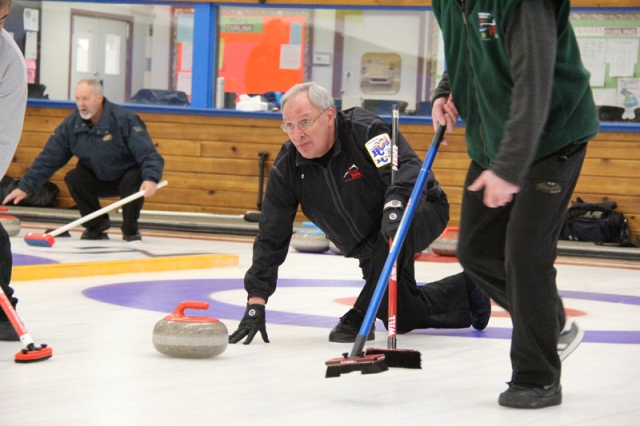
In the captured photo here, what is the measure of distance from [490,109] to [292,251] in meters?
5.38

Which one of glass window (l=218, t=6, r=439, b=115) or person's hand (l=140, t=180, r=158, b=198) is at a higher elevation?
glass window (l=218, t=6, r=439, b=115)

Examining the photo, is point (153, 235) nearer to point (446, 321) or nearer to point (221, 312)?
point (221, 312)

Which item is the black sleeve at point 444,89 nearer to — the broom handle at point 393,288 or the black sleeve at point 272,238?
the broom handle at point 393,288

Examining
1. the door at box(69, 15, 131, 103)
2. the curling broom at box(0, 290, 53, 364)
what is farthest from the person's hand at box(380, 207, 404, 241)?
the door at box(69, 15, 131, 103)

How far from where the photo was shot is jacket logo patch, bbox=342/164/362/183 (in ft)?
13.6

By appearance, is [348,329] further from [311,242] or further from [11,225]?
[11,225]

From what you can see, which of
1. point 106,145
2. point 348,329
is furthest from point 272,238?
point 106,145

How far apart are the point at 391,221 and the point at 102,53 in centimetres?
867

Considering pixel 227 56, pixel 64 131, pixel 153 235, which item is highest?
pixel 227 56

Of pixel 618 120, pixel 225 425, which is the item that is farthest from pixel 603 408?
pixel 618 120

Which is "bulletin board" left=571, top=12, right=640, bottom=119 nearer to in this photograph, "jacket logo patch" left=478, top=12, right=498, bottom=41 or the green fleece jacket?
the green fleece jacket

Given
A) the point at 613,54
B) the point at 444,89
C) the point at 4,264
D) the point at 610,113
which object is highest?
the point at 613,54

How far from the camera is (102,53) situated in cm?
1173

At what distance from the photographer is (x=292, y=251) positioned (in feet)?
26.9
